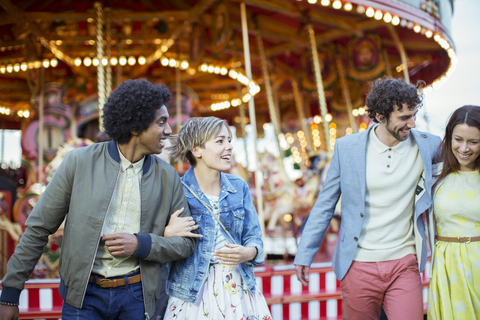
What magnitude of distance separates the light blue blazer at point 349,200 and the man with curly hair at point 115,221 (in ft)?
2.69

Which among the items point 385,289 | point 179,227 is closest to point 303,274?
point 385,289

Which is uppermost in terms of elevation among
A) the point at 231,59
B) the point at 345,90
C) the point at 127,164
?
the point at 231,59

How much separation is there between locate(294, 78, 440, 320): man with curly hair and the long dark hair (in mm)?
74

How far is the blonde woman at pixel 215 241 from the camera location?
2016 millimetres

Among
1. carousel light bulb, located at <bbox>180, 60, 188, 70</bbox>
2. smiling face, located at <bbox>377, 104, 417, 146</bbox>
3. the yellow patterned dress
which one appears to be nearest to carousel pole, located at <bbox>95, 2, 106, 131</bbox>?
carousel light bulb, located at <bbox>180, 60, 188, 70</bbox>

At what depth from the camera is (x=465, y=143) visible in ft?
7.06

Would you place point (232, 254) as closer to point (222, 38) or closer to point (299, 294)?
point (299, 294)

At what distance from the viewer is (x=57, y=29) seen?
7801mm

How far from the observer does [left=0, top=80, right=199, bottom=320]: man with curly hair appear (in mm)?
1755

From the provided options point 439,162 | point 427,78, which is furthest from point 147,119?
point 427,78

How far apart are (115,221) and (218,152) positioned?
65 centimetres

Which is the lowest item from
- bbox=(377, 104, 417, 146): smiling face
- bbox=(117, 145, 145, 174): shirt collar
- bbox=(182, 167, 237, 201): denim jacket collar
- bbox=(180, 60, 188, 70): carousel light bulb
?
bbox=(182, 167, 237, 201): denim jacket collar

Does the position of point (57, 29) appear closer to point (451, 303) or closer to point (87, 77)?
point (87, 77)

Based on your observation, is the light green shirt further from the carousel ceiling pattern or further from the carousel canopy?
the carousel ceiling pattern
